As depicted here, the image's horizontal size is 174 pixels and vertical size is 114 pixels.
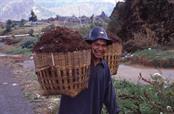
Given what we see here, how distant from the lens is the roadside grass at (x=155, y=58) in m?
17.5

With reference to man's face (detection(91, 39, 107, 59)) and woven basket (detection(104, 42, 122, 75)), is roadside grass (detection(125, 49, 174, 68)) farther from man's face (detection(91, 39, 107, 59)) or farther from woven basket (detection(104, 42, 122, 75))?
man's face (detection(91, 39, 107, 59))

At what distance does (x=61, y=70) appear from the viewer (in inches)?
183

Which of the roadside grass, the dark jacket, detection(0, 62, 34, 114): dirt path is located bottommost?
detection(0, 62, 34, 114): dirt path

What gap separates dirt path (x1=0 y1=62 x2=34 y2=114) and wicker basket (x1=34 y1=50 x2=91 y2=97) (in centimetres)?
723

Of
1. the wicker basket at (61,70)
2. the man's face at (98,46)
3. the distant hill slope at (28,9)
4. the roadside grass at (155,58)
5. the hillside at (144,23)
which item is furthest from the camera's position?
the distant hill slope at (28,9)

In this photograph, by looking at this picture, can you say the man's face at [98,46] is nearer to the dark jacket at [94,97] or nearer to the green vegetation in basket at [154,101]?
the dark jacket at [94,97]

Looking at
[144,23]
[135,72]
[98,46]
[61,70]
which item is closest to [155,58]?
[135,72]

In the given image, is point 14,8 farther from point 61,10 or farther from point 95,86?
point 95,86

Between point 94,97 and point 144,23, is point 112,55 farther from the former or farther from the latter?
point 144,23

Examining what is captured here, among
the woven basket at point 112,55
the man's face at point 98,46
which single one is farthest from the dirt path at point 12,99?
the man's face at point 98,46

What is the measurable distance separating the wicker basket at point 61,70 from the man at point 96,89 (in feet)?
1.01

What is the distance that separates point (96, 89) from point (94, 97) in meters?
0.09

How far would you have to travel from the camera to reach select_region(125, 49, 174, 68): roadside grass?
17531mm

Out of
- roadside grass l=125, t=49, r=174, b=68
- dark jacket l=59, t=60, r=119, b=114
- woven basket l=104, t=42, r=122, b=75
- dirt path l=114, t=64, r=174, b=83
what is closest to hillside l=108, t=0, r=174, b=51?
roadside grass l=125, t=49, r=174, b=68
